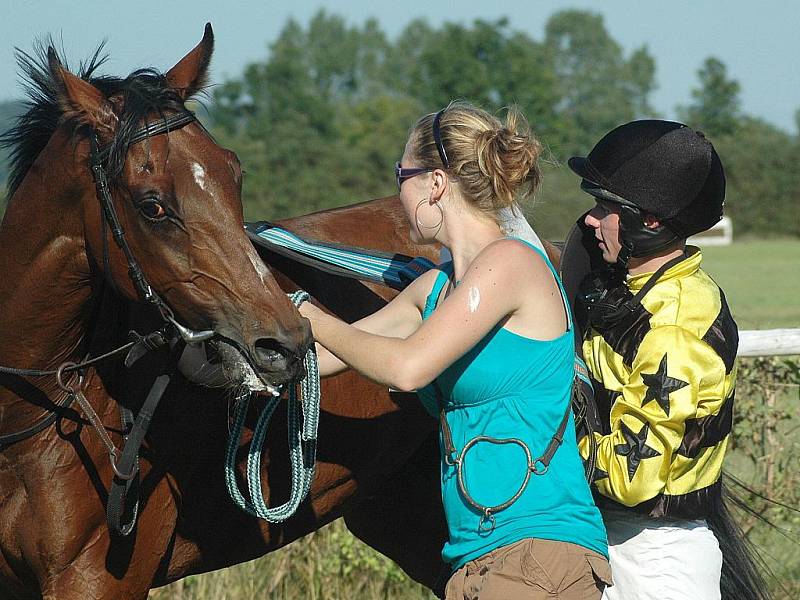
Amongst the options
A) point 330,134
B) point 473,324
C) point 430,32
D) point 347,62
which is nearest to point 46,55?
point 473,324

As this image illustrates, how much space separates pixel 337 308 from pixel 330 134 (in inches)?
2096

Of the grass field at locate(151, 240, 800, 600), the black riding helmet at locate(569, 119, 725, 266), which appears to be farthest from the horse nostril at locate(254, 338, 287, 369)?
the grass field at locate(151, 240, 800, 600)

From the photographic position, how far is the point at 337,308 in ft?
12.1

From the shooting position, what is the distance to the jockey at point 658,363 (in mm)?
2855

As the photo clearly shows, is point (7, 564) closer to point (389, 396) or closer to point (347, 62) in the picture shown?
point (389, 396)

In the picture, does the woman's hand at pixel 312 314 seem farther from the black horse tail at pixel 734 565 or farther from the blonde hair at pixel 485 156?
the black horse tail at pixel 734 565

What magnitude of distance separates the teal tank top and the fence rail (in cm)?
246

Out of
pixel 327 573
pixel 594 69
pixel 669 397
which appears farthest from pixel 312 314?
pixel 594 69

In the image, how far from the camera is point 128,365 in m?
2.87

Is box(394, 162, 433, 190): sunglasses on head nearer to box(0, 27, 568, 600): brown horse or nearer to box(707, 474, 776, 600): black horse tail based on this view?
box(0, 27, 568, 600): brown horse

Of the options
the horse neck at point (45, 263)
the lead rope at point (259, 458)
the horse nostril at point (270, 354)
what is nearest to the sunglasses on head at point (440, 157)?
the horse nostril at point (270, 354)

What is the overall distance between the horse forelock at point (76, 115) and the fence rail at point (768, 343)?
309cm

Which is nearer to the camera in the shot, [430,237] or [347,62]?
[430,237]

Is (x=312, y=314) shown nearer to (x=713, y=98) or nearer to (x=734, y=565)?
(x=734, y=565)
